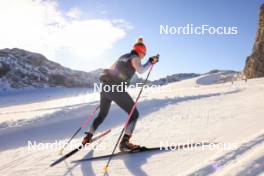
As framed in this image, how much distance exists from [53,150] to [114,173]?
2461 millimetres

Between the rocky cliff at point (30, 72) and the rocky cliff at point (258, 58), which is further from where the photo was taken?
the rocky cliff at point (30, 72)

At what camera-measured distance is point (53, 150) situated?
695 centimetres

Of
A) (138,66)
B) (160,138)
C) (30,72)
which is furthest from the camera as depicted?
(30,72)

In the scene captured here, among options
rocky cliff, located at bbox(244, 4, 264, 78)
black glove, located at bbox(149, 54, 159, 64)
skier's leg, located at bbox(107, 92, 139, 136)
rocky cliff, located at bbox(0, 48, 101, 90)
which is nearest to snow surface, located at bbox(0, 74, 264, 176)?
skier's leg, located at bbox(107, 92, 139, 136)

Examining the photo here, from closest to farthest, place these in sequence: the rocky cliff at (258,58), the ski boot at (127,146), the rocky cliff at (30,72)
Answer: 1. the ski boot at (127,146)
2. the rocky cliff at (258,58)
3. the rocky cliff at (30,72)

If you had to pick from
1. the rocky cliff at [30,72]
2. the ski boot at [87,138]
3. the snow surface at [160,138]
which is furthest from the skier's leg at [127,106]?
the rocky cliff at [30,72]

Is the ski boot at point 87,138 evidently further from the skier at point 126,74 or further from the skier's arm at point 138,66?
the skier's arm at point 138,66

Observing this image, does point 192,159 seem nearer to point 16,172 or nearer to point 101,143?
point 101,143

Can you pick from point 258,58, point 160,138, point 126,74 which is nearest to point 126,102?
point 126,74

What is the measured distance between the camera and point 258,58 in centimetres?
5006

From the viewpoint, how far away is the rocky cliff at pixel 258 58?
49312 mm

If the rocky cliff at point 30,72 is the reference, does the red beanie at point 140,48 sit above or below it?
below

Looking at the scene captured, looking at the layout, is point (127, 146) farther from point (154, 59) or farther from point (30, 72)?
point (30, 72)

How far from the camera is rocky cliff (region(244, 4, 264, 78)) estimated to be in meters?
49.3
